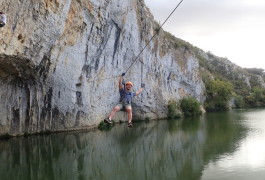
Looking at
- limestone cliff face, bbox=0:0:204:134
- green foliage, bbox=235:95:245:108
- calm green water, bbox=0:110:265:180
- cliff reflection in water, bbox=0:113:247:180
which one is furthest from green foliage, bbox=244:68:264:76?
calm green water, bbox=0:110:265:180

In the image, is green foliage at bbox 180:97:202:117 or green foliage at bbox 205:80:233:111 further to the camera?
green foliage at bbox 205:80:233:111

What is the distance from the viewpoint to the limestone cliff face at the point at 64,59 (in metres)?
19.0

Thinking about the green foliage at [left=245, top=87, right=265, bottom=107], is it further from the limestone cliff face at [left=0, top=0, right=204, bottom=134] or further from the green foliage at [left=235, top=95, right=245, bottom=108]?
the limestone cliff face at [left=0, top=0, right=204, bottom=134]

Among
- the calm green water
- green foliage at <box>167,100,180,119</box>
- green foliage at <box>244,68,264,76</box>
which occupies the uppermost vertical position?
green foliage at <box>244,68,264,76</box>

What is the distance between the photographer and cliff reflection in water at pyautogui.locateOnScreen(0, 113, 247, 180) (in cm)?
1356

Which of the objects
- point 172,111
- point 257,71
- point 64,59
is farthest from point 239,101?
point 64,59

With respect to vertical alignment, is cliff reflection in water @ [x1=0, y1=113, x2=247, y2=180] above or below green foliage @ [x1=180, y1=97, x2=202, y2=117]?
below

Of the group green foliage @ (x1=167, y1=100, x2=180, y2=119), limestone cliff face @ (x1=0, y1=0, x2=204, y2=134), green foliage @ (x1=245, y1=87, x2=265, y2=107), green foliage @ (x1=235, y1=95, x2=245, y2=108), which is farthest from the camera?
green foliage @ (x1=245, y1=87, x2=265, y2=107)

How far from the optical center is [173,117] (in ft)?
140

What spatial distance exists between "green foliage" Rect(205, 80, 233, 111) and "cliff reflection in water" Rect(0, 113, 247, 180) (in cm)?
3533

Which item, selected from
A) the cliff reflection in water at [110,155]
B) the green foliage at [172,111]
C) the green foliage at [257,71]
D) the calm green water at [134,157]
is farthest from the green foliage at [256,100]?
the calm green water at [134,157]

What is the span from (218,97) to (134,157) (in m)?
45.9

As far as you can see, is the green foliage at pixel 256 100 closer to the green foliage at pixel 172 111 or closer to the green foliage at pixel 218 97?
the green foliage at pixel 218 97

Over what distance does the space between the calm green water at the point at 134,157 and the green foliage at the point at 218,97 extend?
3570cm
